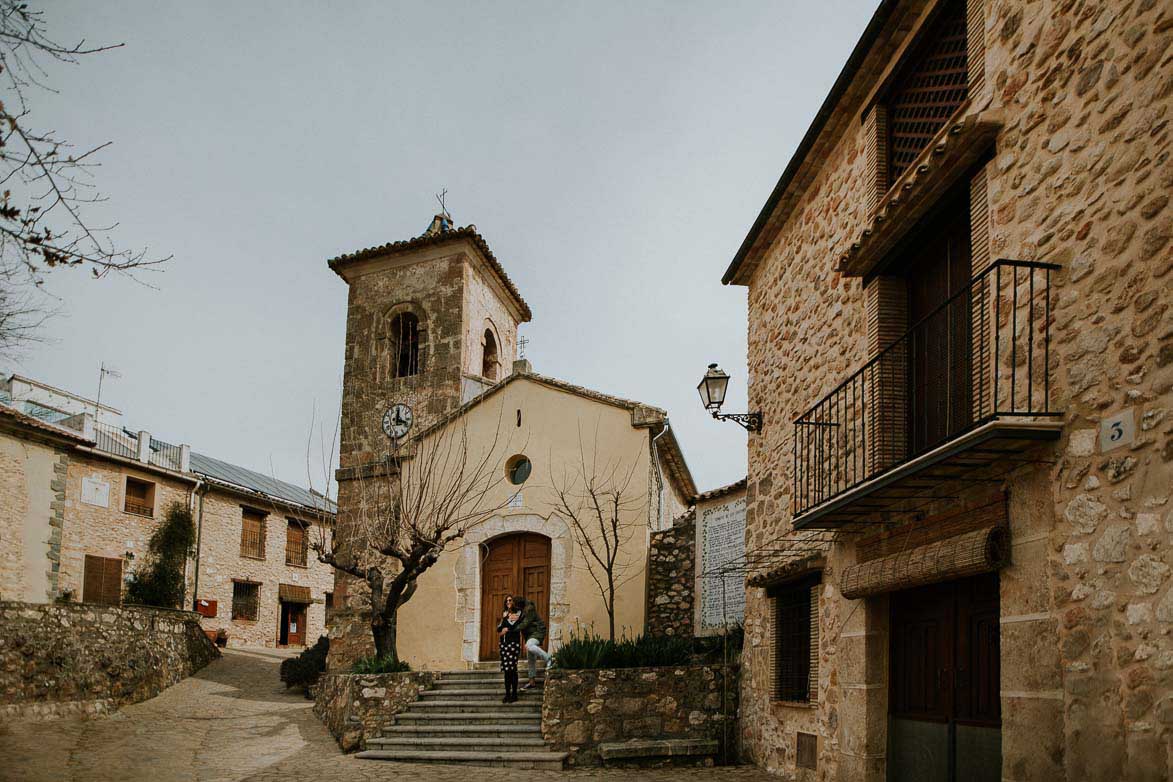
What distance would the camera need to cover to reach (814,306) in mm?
8609

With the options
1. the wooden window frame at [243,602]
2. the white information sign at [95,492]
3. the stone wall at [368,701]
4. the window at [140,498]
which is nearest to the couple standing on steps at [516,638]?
the stone wall at [368,701]

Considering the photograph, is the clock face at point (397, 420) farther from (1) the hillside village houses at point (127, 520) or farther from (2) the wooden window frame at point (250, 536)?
(2) the wooden window frame at point (250, 536)

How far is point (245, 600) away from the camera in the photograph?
1041 inches

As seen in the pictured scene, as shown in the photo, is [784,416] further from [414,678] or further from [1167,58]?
[414,678]

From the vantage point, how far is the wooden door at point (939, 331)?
623 centimetres

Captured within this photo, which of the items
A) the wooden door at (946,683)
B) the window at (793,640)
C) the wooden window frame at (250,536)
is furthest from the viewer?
the wooden window frame at (250,536)

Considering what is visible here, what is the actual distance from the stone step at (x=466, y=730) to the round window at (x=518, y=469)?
491 cm

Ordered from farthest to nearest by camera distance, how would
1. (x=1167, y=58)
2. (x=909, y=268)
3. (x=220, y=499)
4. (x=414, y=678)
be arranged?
(x=220, y=499) < (x=414, y=678) < (x=909, y=268) < (x=1167, y=58)

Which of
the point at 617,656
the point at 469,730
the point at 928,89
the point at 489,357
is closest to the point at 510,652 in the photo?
the point at 469,730

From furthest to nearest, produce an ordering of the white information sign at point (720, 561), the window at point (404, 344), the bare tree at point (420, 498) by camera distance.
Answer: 1. the window at point (404, 344)
2. the bare tree at point (420, 498)
3. the white information sign at point (720, 561)

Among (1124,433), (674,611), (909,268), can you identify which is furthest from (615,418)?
(1124,433)

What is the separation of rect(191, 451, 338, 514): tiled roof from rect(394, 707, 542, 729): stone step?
14.6 metres

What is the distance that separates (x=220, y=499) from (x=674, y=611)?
1632 centimetres

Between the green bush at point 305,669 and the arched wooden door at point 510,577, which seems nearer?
the arched wooden door at point 510,577
